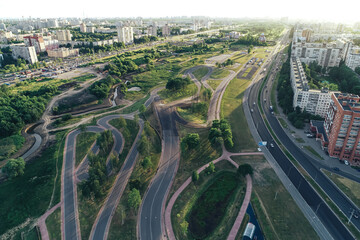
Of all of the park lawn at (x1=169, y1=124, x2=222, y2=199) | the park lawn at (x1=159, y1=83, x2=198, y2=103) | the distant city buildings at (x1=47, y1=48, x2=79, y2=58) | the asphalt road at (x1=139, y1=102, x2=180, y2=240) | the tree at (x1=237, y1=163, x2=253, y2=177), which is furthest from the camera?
the distant city buildings at (x1=47, y1=48, x2=79, y2=58)

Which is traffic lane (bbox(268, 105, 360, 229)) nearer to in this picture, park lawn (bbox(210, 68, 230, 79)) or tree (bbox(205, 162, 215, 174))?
tree (bbox(205, 162, 215, 174))

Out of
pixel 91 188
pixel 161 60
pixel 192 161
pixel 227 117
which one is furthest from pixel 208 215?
pixel 161 60

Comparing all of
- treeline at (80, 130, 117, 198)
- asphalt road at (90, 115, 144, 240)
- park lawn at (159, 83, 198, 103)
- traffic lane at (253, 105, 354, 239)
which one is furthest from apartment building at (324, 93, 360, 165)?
treeline at (80, 130, 117, 198)

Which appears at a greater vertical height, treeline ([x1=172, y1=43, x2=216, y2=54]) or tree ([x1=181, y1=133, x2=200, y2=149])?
A: treeline ([x1=172, y1=43, x2=216, y2=54])

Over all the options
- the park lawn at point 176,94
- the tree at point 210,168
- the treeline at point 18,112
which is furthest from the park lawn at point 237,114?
the treeline at point 18,112

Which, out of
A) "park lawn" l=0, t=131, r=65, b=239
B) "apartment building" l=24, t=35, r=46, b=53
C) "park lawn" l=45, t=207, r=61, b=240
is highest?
"apartment building" l=24, t=35, r=46, b=53

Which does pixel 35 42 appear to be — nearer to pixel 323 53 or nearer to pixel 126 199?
pixel 126 199

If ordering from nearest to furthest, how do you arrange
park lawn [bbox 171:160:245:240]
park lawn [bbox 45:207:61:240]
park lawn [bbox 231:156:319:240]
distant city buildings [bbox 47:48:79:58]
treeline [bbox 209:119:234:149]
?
1. park lawn [bbox 231:156:319:240]
2. park lawn [bbox 45:207:61:240]
3. park lawn [bbox 171:160:245:240]
4. treeline [bbox 209:119:234:149]
5. distant city buildings [bbox 47:48:79:58]
